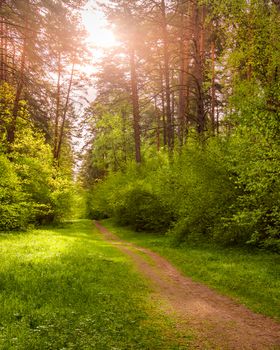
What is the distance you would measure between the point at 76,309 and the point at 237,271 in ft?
21.7

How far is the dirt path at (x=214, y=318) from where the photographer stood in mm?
7324

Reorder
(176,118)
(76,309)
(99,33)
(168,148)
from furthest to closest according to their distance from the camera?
1. (99,33)
2. (168,148)
3. (176,118)
4. (76,309)

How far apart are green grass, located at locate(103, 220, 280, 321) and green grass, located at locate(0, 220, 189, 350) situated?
2.56 meters

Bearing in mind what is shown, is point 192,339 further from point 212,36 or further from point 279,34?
point 212,36

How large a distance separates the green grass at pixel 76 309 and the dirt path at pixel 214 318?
0.51 m

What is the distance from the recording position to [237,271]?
42.7 feet

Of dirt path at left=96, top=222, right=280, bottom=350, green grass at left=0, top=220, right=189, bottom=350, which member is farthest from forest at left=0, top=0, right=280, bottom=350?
dirt path at left=96, top=222, right=280, bottom=350

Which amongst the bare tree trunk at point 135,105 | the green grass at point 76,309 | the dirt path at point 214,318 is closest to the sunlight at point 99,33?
the bare tree trunk at point 135,105

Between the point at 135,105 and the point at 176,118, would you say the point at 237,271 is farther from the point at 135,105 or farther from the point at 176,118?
the point at 135,105

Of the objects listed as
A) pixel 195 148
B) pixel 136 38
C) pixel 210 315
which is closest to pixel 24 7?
pixel 195 148

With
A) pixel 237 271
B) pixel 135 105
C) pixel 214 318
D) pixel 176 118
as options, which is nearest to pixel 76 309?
pixel 214 318

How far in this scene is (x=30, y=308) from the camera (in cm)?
828

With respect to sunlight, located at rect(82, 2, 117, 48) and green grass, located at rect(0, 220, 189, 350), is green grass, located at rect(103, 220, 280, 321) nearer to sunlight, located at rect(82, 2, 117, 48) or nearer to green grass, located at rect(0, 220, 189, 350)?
green grass, located at rect(0, 220, 189, 350)

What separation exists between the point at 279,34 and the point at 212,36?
15275 mm
